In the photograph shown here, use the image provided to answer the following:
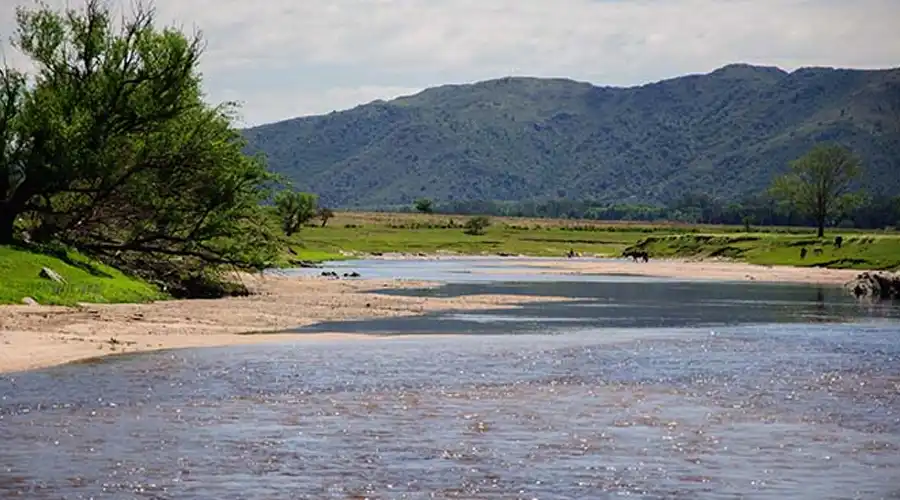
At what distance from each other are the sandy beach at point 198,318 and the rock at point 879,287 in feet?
77.8

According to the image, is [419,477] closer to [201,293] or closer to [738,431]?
[738,431]

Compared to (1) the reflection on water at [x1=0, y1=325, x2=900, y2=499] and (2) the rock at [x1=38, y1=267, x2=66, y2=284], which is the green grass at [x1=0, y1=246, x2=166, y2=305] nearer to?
(2) the rock at [x1=38, y1=267, x2=66, y2=284]

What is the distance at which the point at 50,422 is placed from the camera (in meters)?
23.3

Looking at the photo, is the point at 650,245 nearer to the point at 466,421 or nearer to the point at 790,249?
the point at 790,249

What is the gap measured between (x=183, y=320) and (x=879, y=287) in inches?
1947

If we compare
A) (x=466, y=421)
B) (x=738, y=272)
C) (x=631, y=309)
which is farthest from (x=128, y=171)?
(x=738, y=272)

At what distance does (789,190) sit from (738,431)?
129801 millimetres

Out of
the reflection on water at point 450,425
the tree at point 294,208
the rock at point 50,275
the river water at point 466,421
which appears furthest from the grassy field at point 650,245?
the reflection on water at point 450,425

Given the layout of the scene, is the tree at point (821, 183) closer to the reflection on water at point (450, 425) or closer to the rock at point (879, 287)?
the rock at point (879, 287)

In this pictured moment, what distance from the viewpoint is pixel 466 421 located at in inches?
969

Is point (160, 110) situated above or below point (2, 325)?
above

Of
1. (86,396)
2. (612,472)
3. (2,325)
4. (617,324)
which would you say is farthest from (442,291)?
(612,472)

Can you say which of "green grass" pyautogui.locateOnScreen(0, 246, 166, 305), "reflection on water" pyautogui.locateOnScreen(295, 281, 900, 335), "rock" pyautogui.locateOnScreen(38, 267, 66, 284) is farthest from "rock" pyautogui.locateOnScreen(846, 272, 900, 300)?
"rock" pyautogui.locateOnScreen(38, 267, 66, 284)

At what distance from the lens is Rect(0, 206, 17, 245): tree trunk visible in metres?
54.4
